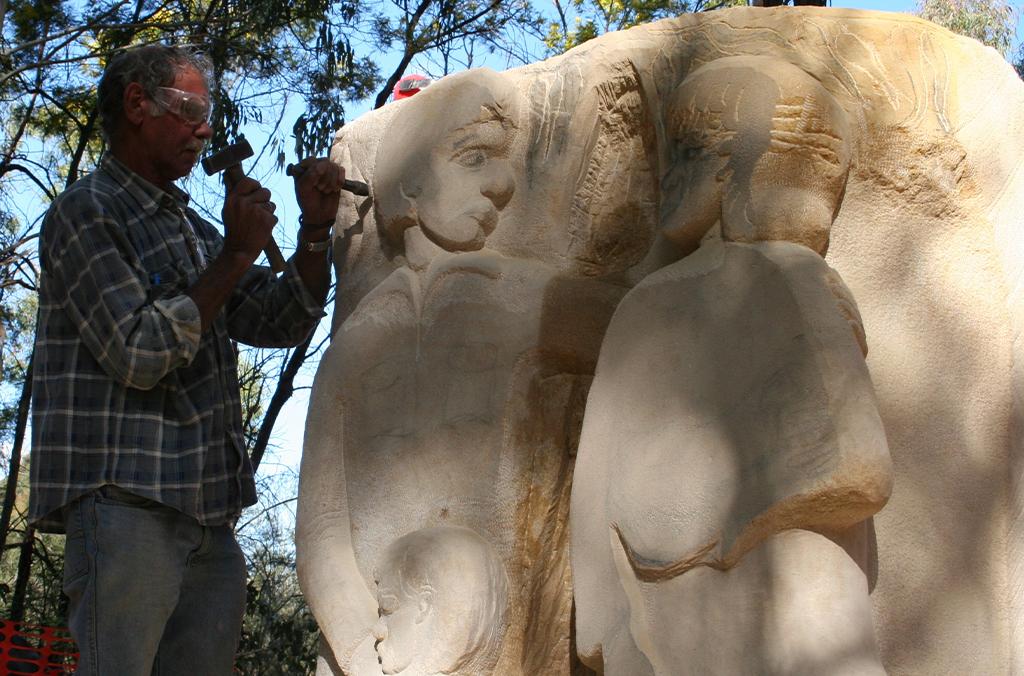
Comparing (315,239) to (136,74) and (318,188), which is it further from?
(136,74)

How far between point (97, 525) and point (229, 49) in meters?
4.61

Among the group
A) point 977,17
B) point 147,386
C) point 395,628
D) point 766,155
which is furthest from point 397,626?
point 977,17

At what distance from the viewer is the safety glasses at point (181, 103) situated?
100 inches

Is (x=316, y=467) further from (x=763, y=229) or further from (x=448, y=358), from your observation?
(x=763, y=229)

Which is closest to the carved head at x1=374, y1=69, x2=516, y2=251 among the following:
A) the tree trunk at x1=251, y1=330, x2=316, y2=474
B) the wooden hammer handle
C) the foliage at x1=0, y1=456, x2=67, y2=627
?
the wooden hammer handle

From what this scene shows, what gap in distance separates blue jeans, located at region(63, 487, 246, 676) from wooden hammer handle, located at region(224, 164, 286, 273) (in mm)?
593

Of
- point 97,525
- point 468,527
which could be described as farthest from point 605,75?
point 97,525

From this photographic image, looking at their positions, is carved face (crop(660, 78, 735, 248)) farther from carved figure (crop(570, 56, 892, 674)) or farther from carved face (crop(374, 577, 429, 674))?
carved face (crop(374, 577, 429, 674))

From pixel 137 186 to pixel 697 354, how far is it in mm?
1187

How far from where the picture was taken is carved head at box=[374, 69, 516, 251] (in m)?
2.55

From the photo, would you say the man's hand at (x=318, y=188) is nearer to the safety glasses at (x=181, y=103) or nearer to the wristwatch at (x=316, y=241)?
the wristwatch at (x=316, y=241)

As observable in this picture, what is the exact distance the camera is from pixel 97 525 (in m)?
2.31

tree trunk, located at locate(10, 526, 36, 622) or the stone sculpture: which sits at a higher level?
the stone sculpture

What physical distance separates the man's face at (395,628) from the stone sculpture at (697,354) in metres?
0.02
